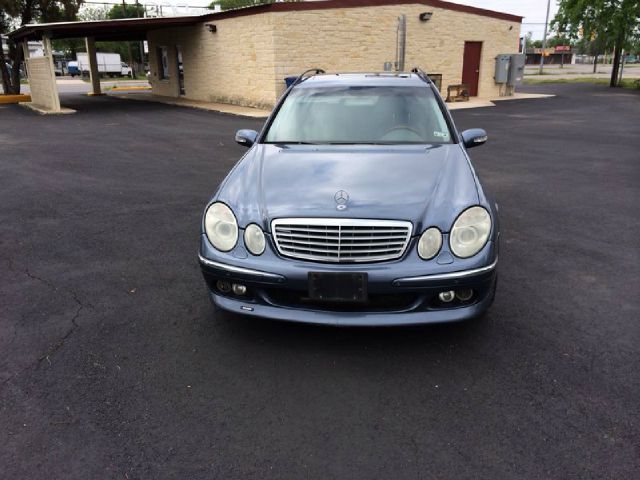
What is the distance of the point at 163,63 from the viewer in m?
27.5

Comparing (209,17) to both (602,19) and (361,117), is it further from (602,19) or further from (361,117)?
(602,19)

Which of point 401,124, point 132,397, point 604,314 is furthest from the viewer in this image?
point 401,124

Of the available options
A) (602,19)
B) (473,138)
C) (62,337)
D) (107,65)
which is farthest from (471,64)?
(107,65)

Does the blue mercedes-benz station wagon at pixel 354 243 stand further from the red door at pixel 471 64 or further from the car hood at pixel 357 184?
the red door at pixel 471 64

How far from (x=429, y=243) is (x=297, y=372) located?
1.09 m

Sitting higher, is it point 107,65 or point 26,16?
point 26,16

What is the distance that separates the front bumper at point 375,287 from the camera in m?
2.95

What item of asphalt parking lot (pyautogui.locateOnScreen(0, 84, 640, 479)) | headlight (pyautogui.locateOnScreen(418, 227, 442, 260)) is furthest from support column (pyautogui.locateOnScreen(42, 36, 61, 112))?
headlight (pyautogui.locateOnScreen(418, 227, 442, 260))

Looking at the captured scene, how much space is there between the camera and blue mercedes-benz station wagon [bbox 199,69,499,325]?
117 inches

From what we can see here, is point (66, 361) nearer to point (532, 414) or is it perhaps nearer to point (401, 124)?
point (532, 414)

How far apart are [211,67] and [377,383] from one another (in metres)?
21.2

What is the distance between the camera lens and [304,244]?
307cm

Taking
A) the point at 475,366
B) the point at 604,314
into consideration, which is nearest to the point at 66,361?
the point at 475,366

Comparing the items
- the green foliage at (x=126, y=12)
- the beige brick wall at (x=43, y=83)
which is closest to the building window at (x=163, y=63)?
the beige brick wall at (x=43, y=83)
